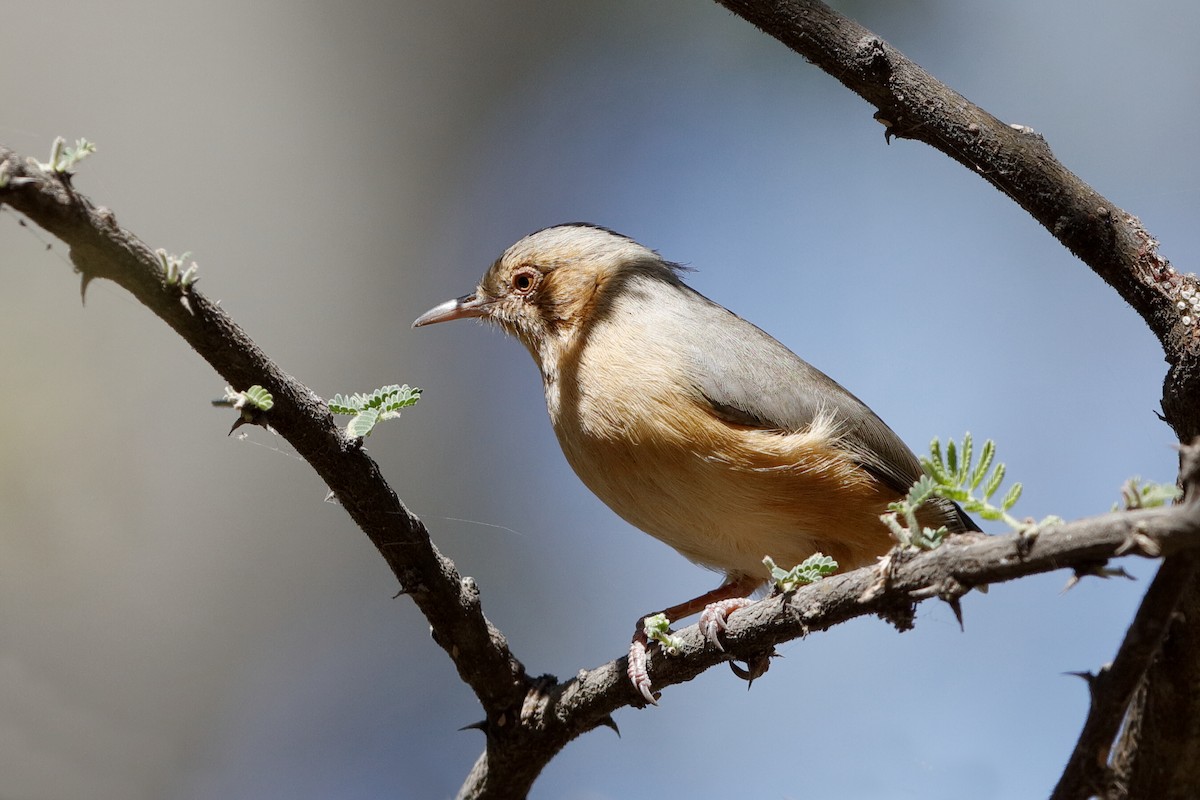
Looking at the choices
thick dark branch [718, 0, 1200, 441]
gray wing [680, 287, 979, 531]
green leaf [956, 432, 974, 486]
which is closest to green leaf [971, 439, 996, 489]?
green leaf [956, 432, 974, 486]

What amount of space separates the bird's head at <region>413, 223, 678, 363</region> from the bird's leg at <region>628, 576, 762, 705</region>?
4.39ft

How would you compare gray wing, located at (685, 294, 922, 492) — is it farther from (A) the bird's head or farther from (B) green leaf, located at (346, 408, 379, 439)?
(B) green leaf, located at (346, 408, 379, 439)

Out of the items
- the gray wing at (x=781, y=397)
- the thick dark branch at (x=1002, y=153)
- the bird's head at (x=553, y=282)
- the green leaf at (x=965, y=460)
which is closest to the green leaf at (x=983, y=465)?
the green leaf at (x=965, y=460)

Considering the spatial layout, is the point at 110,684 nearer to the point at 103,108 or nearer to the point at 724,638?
the point at 103,108

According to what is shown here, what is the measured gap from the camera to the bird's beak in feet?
17.9

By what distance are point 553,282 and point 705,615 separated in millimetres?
2009

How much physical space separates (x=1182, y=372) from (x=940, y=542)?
104cm

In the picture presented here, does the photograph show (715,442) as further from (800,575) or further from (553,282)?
(553,282)

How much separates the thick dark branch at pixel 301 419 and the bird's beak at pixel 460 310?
2.03m

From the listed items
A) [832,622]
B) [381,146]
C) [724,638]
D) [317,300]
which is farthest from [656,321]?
[381,146]

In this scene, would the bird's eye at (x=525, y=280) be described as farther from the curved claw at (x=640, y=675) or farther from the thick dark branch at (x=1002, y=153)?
the curved claw at (x=640, y=675)

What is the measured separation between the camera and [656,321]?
480cm

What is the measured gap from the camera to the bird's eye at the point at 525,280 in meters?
5.36

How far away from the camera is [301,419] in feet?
9.86
